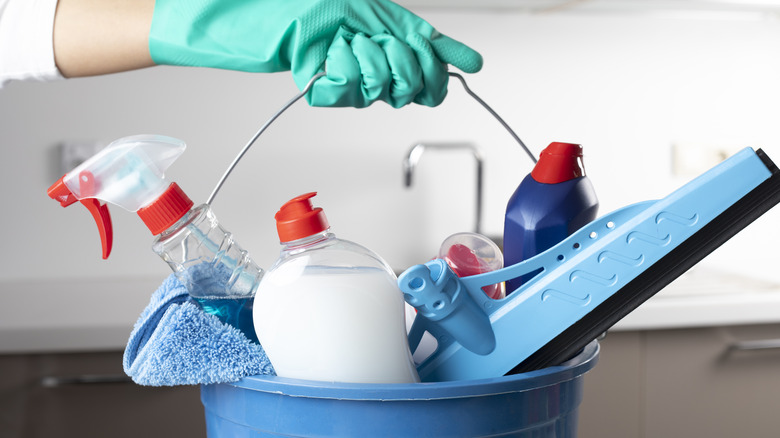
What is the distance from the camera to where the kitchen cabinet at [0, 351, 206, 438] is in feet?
4.22

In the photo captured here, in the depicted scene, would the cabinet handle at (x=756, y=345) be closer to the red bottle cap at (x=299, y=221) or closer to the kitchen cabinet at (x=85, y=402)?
the kitchen cabinet at (x=85, y=402)

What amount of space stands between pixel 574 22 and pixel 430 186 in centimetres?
53

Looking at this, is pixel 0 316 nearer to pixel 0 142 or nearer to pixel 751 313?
pixel 0 142

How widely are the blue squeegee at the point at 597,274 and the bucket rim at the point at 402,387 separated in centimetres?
3

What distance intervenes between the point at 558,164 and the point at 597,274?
0.37 feet

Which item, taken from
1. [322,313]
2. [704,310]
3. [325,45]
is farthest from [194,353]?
[704,310]

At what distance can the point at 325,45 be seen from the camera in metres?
0.64

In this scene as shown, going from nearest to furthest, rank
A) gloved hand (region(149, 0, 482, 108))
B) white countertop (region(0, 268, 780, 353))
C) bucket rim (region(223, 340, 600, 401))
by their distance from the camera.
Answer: bucket rim (region(223, 340, 600, 401)) < gloved hand (region(149, 0, 482, 108)) < white countertop (region(0, 268, 780, 353))

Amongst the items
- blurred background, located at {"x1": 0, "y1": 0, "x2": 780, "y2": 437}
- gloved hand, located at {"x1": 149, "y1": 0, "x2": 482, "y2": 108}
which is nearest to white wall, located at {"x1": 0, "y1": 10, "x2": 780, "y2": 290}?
blurred background, located at {"x1": 0, "y1": 0, "x2": 780, "y2": 437}

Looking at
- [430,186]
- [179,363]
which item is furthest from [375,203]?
[179,363]

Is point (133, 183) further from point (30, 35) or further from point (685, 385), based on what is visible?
point (685, 385)

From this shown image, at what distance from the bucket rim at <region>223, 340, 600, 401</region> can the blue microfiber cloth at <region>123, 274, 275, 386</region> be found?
0.02 meters

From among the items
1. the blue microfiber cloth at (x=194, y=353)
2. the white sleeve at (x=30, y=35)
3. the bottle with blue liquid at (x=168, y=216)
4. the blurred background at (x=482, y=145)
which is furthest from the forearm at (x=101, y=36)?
the blurred background at (x=482, y=145)

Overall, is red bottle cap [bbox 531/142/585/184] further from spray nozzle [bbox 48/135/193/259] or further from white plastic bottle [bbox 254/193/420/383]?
spray nozzle [bbox 48/135/193/259]
